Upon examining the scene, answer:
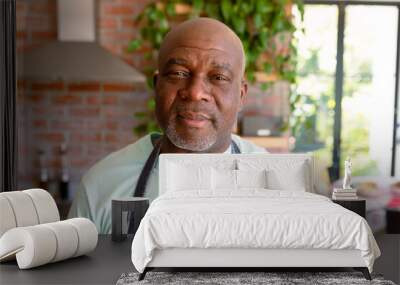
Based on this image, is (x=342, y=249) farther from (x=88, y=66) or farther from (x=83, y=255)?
(x=88, y=66)

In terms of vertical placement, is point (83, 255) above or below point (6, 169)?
below

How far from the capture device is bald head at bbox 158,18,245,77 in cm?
482

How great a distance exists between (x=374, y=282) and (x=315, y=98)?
338 cm

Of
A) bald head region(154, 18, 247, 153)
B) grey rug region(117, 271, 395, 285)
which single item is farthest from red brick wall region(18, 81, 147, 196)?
grey rug region(117, 271, 395, 285)

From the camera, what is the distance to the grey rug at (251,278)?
121 inches

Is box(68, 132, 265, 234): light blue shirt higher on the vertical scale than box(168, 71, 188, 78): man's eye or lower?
lower

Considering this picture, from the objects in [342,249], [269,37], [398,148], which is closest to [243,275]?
[342,249]

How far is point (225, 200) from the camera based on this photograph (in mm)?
3422

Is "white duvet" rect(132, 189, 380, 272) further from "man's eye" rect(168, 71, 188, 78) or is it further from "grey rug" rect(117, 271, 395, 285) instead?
"man's eye" rect(168, 71, 188, 78)

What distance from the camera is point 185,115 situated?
4.74 m

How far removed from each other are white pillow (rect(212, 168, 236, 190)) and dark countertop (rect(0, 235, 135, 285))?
687 mm

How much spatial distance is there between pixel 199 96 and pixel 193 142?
343 mm

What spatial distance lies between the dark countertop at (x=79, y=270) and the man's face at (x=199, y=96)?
124 centimetres

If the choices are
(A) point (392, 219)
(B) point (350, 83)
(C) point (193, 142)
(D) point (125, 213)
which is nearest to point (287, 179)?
(C) point (193, 142)
